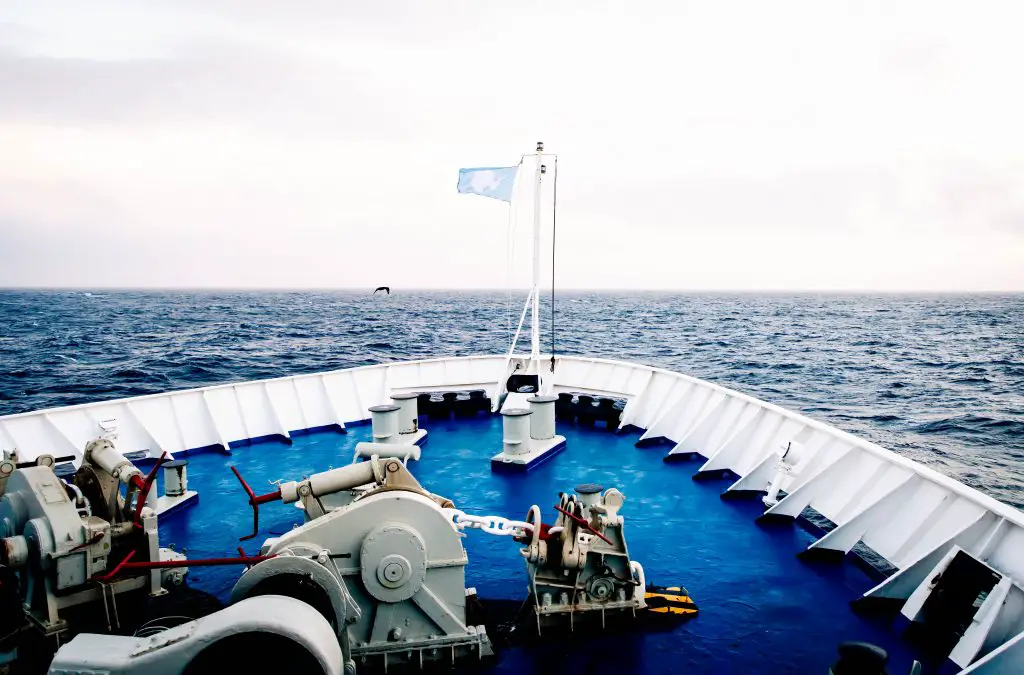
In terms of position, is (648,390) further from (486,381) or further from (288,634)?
(288,634)

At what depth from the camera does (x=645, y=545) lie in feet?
27.6

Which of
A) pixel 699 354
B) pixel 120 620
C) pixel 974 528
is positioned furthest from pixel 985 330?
pixel 120 620

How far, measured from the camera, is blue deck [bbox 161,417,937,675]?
604 centimetres

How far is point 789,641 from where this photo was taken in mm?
6211

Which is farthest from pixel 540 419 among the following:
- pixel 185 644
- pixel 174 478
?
pixel 185 644

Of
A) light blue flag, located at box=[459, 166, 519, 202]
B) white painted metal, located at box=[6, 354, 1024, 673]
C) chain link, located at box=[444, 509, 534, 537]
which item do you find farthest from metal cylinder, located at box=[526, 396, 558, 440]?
chain link, located at box=[444, 509, 534, 537]

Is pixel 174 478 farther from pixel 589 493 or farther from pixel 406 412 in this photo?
pixel 589 493

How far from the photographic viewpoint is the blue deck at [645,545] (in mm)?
6035

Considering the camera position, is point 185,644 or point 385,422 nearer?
point 185,644

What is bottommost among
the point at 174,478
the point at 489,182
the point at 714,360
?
the point at 714,360

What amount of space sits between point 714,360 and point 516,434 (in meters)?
36.1

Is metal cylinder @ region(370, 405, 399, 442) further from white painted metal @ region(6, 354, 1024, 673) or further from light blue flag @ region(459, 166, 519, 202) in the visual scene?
light blue flag @ region(459, 166, 519, 202)

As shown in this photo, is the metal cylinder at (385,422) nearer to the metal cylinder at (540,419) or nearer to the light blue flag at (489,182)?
the metal cylinder at (540,419)

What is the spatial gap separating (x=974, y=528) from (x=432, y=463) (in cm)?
838
